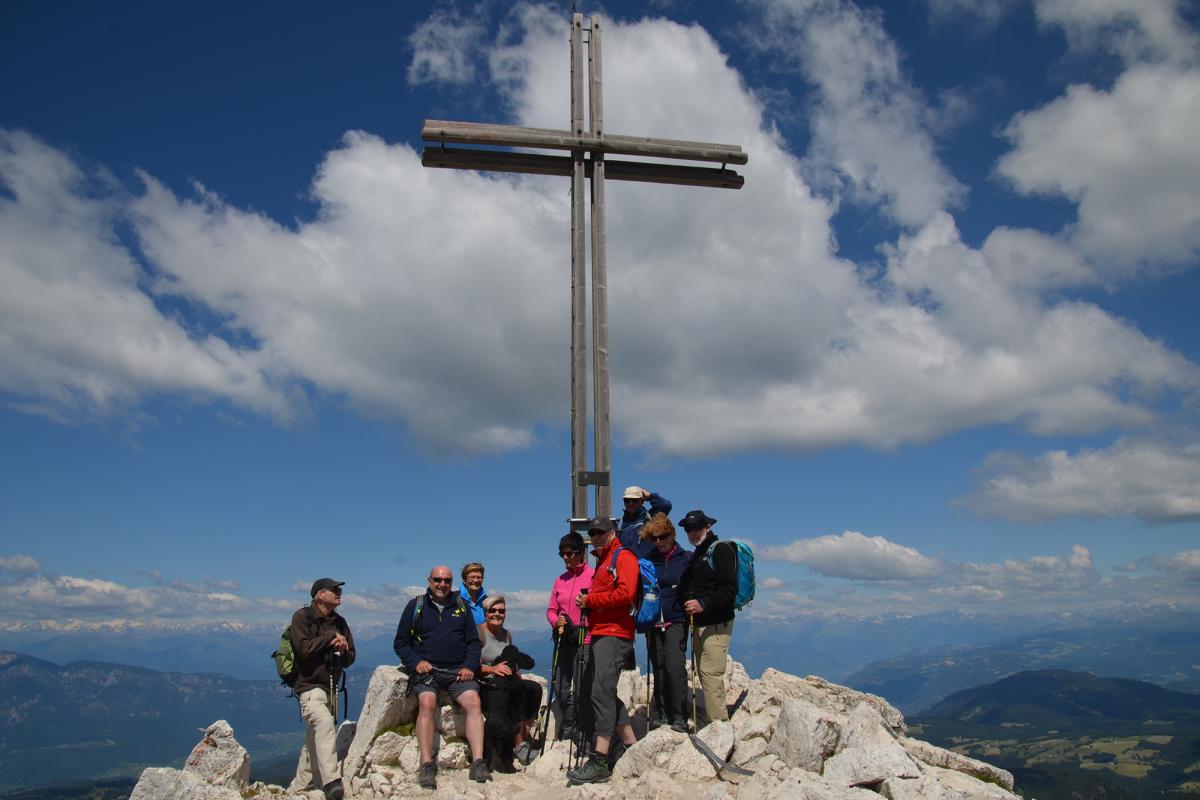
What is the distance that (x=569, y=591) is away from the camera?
31.4ft

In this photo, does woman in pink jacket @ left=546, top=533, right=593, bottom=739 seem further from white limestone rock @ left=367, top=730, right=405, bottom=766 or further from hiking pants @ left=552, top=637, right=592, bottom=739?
white limestone rock @ left=367, top=730, right=405, bottom=766

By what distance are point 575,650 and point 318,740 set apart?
3.21 m

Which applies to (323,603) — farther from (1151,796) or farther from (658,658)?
(1151,796)

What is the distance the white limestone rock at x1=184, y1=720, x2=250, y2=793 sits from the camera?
28.4 ft

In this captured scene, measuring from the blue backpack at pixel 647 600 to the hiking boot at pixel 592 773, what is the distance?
1577mm

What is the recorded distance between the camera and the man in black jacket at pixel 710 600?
8742 millimetres

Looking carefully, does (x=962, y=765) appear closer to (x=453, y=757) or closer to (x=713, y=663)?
(x=713, y=663)

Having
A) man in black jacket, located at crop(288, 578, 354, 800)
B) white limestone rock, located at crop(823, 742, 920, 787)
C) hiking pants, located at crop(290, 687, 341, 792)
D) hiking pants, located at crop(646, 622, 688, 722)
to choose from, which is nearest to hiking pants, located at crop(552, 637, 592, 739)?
hiking pants, located at crop(646, 622, 688, 722)

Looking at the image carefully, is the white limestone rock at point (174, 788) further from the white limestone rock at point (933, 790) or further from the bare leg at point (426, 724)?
the white limestone rock at point (933, 790)

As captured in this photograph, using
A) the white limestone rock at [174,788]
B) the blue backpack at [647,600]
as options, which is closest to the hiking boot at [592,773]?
the blue backpack at [647,600]

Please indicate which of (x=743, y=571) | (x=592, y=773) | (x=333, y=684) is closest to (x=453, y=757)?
(x=333, y=684)

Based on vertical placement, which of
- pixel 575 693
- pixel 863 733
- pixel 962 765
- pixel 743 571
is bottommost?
pixel 962 765

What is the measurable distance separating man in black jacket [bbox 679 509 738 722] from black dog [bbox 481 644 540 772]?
7.76 feet

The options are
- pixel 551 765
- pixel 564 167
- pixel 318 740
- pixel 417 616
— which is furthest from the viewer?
pixel 564 167
